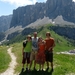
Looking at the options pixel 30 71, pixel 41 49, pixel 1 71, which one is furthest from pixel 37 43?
pixel 1 71

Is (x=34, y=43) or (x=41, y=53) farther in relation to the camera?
(x=34, y=43)

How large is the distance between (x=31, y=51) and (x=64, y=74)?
200 inches

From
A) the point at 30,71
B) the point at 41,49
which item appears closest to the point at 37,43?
the point at 41,49

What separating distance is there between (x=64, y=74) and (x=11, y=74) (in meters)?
6.57

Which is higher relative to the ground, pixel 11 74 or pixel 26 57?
pixel 26 57

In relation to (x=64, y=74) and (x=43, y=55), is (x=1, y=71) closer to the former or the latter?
(x=43, y=55)

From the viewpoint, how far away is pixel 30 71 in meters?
27.8

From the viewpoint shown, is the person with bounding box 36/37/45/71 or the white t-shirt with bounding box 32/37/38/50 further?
the white t-shirt with bounding box 32/37/38/50

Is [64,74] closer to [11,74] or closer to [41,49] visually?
[41,49]

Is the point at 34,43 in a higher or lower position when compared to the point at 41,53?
higher

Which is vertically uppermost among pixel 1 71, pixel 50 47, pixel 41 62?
pixel 50 47

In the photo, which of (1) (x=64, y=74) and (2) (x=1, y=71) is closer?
(1) (x=64, y=74)

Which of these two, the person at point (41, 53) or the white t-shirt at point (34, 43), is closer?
the person at point (41, 53)

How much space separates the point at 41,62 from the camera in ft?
90.8
